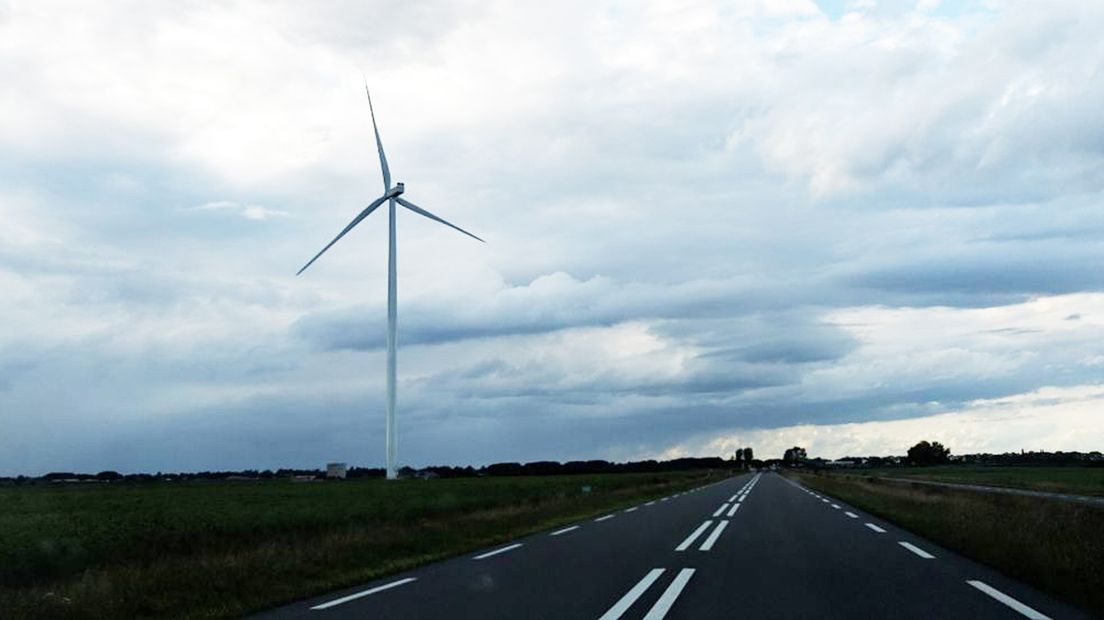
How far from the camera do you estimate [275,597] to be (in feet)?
43.6

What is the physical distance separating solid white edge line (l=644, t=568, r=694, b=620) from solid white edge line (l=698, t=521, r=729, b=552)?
13.5 ft

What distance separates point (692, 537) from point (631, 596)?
988cm

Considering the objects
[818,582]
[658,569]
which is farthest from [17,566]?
[818,582]

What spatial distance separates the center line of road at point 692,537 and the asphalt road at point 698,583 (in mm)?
43

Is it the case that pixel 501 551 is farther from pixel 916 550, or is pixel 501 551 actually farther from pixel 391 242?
pixel 391 242

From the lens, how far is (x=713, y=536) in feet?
72.8

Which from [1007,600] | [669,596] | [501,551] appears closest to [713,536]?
[501,551]

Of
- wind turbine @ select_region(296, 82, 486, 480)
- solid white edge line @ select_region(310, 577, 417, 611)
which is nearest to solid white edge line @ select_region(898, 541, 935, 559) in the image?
solid white edge line @ select_region(310, 577, 417, 611)

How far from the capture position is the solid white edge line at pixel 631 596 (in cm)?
1104

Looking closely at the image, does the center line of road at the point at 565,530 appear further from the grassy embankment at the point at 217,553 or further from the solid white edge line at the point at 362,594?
the solid white edge line at the point at 362,594

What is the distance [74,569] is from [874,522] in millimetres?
20609

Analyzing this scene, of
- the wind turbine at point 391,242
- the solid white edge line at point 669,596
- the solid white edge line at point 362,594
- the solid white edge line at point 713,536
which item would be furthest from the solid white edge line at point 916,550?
the wind turbine at point 391,242

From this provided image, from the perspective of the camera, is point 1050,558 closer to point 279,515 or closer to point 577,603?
point 577,603

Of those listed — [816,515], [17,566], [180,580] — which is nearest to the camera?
[180,580]
